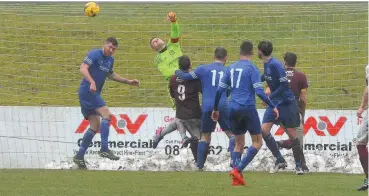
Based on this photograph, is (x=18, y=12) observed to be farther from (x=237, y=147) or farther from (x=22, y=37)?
(x=237, y=147)

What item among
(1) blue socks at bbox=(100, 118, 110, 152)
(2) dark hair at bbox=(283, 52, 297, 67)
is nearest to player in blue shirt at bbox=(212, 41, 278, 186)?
(2) dark hair at bbox=(283, 52, 297, 67)

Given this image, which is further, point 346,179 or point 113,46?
point 113,46

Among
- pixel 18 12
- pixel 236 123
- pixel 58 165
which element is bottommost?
pixel 58 165

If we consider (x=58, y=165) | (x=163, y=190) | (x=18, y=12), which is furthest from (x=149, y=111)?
(x=163, y=190)

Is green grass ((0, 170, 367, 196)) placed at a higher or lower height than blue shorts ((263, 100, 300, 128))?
lower

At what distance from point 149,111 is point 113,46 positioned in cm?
255

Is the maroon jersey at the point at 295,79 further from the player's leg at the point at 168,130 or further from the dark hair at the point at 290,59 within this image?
the player's leg at the point at 168,130

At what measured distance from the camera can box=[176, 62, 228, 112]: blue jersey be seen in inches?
584

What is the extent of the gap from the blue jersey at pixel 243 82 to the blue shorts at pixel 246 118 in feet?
0.22

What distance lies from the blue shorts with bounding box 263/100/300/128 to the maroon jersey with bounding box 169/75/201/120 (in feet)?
4.10

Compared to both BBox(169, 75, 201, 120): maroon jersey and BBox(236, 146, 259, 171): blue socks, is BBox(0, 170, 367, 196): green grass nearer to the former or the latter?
BBox(236, 146, 259, 171): blue socks

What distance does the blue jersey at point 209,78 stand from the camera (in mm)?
14836

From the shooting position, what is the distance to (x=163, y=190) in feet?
35.9

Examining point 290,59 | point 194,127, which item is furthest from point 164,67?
point 290,59
